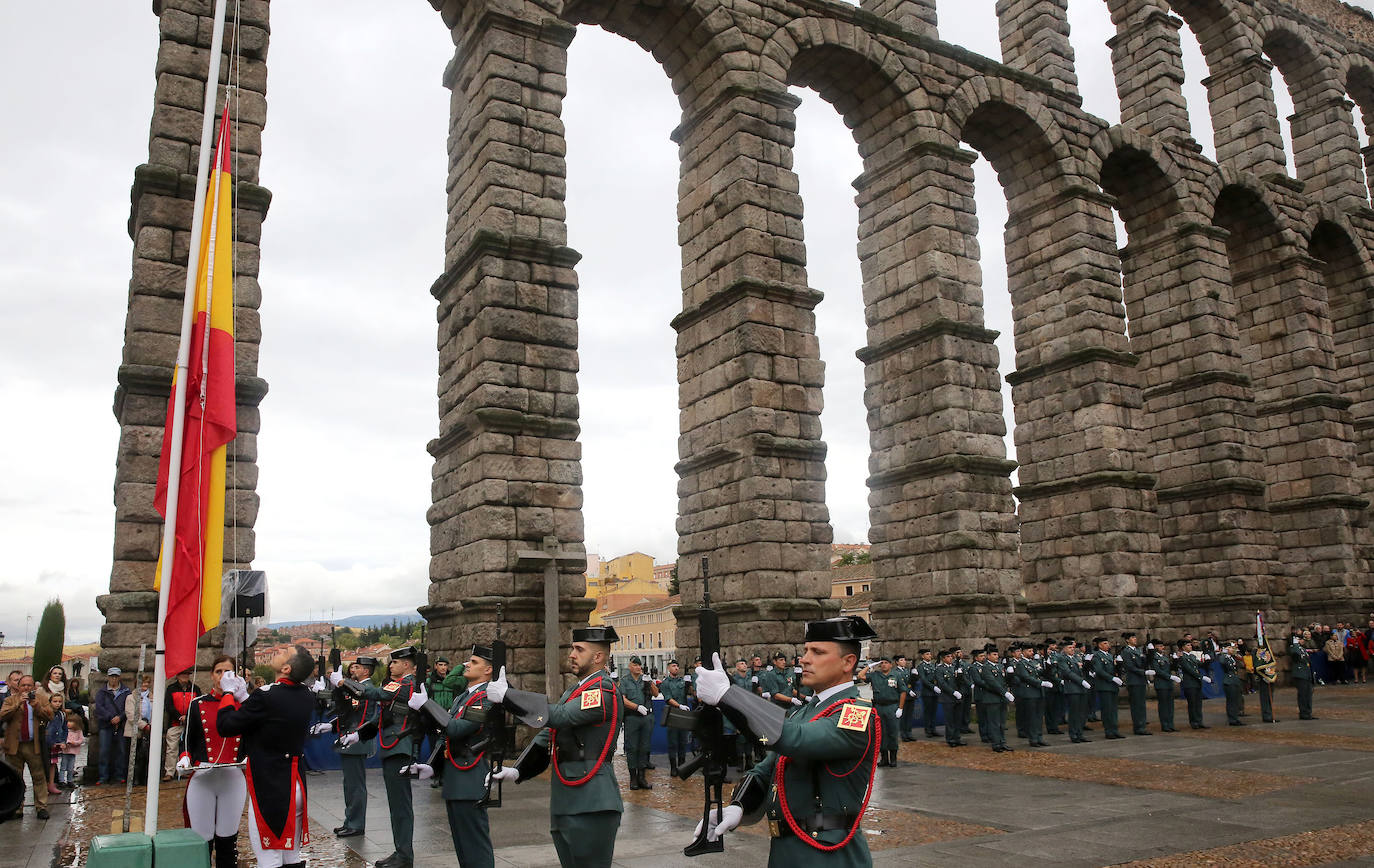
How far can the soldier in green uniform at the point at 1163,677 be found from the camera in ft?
49.9

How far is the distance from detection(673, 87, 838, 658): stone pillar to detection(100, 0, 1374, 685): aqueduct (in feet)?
0.18

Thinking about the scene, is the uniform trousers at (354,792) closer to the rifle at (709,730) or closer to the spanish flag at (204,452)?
the spanish flag at (204,452)

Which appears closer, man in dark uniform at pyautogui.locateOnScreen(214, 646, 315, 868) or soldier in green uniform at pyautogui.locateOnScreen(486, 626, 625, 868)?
soldier in green uniform at pyautogui.locateOnScreen(486, 626, 625, 868)

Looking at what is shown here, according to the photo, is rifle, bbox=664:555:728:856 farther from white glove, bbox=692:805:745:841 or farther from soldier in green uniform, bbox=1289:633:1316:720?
soldier in green uniform, bbox=1289:633:1316:720

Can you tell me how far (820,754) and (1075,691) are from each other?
491 inches

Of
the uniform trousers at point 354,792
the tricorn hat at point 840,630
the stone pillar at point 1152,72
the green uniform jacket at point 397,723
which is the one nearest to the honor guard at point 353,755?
the uniform trousers at point 354,792

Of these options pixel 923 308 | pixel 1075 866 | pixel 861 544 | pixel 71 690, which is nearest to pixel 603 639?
pixel 1075 866

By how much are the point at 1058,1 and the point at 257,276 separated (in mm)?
17999

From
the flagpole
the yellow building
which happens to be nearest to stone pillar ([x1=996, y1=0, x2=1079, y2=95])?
the flagpole

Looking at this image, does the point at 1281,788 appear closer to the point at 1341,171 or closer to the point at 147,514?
the point at 147,514

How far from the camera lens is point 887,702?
1277cm

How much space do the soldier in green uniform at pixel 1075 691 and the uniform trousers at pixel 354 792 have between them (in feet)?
34.9

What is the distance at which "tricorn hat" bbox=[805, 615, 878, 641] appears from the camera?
380 centimetres

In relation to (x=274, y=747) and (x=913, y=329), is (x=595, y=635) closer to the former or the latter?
(x=274, y=747)
